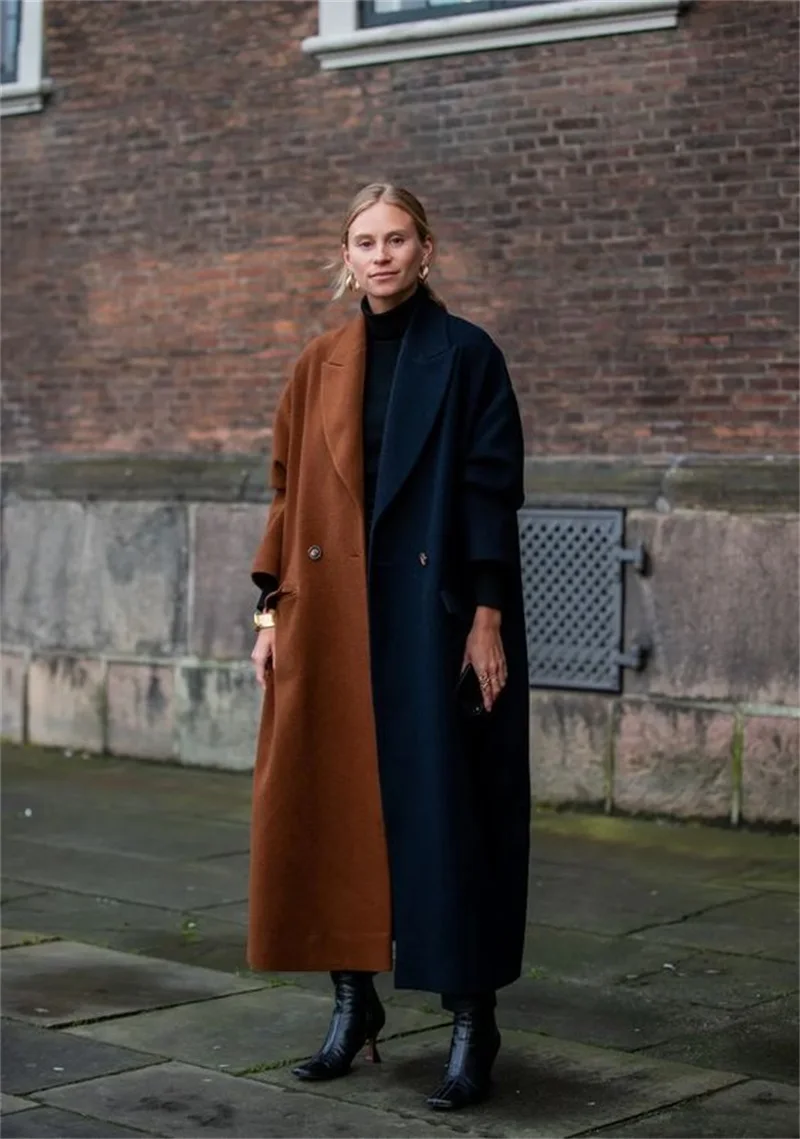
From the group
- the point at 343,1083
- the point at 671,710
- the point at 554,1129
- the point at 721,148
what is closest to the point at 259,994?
the point at 343,1083

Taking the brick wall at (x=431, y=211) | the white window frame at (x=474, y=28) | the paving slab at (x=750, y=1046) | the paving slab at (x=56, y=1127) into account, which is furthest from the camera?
the white window frame at (x=474, y=28)

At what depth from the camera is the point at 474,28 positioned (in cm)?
964

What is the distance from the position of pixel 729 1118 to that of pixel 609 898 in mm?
2797

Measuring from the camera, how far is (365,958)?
4.90m

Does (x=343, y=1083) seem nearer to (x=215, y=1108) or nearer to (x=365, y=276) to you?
(x=215, y=1108)

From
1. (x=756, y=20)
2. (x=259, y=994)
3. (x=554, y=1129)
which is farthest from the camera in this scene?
(x=756, y=20)

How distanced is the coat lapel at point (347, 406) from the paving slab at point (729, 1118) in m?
1.49

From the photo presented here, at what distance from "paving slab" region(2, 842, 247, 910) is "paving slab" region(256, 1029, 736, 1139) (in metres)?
2.21

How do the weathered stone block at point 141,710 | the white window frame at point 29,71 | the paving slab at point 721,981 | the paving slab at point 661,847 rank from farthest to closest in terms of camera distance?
the white window frame at point 29,71, the weathered stone block at point 141,710, the paving slab at point 661,847, the paving slab at point 721,981

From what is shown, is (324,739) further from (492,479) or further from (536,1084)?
(536,1084)

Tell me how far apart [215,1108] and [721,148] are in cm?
542

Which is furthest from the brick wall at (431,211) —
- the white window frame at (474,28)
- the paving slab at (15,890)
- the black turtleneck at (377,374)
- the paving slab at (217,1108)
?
the paving slab at (217,1108)

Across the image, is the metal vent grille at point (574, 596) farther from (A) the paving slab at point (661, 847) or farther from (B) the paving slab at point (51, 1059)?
(B) the paving slab at point (51, 1059)

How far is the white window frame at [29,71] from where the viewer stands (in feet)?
37.9
